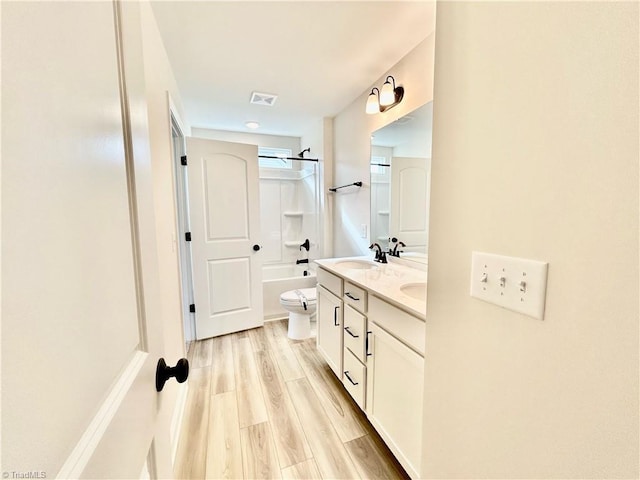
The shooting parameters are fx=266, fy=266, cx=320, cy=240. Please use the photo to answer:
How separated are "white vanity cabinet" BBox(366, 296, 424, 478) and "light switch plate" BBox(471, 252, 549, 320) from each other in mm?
521

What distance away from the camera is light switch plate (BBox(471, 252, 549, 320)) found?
520 mm

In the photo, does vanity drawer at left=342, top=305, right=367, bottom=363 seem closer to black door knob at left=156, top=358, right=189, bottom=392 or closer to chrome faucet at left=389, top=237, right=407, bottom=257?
chrome faucet at left=389, top=237, right=407, bottom=257

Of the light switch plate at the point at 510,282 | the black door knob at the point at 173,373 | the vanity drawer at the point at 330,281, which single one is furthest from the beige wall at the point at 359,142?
the black door knob at the point at 173,373

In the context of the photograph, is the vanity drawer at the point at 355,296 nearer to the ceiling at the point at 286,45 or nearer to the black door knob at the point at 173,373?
the black door knob at the point at 173,373

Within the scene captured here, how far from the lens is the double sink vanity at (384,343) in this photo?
3.80 ft

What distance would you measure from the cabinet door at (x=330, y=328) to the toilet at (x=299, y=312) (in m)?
0.49

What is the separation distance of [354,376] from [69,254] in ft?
5.40

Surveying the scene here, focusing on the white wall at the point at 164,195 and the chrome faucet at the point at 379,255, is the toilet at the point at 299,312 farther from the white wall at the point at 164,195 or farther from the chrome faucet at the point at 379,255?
the white wall at the point at 164,195

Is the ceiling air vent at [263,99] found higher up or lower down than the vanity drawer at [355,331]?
higher up

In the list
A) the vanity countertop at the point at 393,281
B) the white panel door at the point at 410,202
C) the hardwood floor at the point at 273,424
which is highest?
the white panel door at the point at 410,202

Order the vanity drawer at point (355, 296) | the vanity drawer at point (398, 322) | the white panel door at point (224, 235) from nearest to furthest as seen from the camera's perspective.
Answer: the vanity drawer at point (398, 322) < the vanity drawer at point (355, 296) < the white panel door at point (224, 235)

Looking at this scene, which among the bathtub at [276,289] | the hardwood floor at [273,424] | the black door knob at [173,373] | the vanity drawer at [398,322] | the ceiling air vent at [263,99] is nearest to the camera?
the black door knob at [173,373]

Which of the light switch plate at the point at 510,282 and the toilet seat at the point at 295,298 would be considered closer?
the light switch plate at the point at 510,282

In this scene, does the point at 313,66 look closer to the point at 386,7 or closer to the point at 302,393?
the point at 386,7
